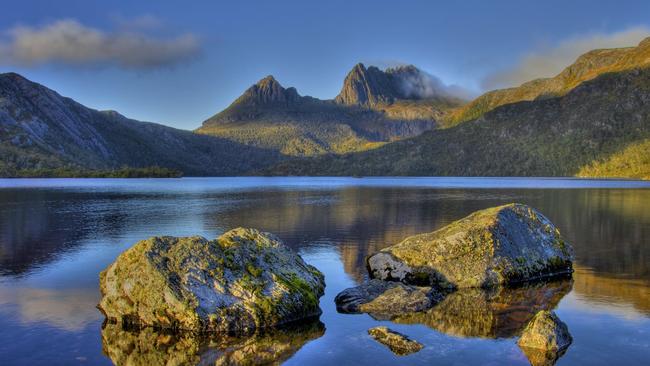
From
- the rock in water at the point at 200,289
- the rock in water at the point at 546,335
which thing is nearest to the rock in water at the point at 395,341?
the rock in water at the point at 546,335

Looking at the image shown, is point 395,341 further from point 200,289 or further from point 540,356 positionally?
point 200,289

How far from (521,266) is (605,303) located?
4890mm

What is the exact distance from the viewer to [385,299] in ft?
63.1

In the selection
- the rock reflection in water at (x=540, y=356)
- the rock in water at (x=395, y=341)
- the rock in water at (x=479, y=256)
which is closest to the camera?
the rock reflection in water at (x=540, y=356)

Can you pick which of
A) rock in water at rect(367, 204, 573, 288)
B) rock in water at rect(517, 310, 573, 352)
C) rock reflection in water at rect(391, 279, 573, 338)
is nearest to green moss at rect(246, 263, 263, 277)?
rock reflection in water at rect(391, 279, 573, 338)

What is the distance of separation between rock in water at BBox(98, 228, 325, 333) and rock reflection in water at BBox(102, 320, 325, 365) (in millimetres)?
602

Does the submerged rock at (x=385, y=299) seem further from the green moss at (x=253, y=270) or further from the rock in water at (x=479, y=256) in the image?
the green moss at (x=253, y=270)

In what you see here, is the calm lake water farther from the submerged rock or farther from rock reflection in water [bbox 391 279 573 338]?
the submerged rock

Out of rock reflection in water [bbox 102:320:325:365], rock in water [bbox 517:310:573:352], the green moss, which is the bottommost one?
rock reflection in water [bbox 102:320:325:365]

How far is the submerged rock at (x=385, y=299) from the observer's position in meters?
18.6

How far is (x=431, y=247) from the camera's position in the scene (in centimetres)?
2375

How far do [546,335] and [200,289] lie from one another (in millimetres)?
10865

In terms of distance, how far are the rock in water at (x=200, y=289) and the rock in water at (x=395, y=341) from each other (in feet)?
11.0

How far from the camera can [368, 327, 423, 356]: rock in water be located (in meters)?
14.3
